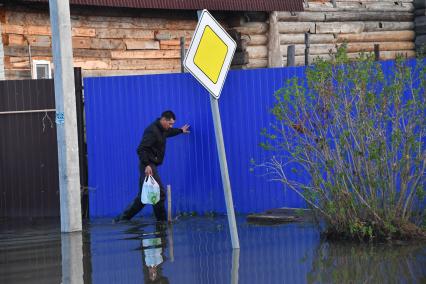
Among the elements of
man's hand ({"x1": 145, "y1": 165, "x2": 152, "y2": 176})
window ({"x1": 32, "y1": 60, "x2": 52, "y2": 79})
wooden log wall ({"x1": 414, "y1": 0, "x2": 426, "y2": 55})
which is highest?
wooden log wall ({"x1": 414, "y1": 0, "x2": 426, "y2": 55})

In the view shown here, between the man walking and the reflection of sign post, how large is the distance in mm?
3757

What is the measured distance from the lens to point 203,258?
9.06 metres

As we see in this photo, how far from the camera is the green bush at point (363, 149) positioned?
9242mm

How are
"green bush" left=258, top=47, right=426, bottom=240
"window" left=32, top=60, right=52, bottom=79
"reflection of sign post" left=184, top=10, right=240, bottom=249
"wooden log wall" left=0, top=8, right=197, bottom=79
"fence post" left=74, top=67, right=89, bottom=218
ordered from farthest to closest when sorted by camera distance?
"window" left=32, top=60, right=52, bottom=79, "wooden log wall" left=0, top=8, right=197, bottom=79, "fence post" left=74, top=67, right=89, bottom=218, "green bush" left=258, top=47, right=426, bottom=240, "reflection of sign post" left=184, top=10, right=240, bottom=249

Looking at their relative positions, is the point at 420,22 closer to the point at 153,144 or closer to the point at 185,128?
the point at 185,128

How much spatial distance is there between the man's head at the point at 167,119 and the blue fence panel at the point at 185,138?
50 centimetres

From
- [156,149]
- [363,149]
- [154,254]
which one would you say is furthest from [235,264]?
[156,149]

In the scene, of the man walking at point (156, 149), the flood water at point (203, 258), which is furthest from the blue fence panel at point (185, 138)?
the flood water at point (203, 258)

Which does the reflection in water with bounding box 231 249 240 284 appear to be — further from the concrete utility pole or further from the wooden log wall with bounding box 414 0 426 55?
the wooden log wall with bounding box 414 0 426 55

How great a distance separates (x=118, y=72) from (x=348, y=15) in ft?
20.5

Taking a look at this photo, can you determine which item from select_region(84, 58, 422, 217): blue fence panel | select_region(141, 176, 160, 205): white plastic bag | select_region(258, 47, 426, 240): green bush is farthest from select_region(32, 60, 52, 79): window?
select_region(258, 47, 426, 240): green bush

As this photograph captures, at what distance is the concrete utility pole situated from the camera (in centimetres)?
1145

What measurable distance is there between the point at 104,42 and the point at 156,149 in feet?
18.3

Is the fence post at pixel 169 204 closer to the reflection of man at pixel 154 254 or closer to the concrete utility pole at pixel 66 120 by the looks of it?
the reflection of man at pixel 154 254
